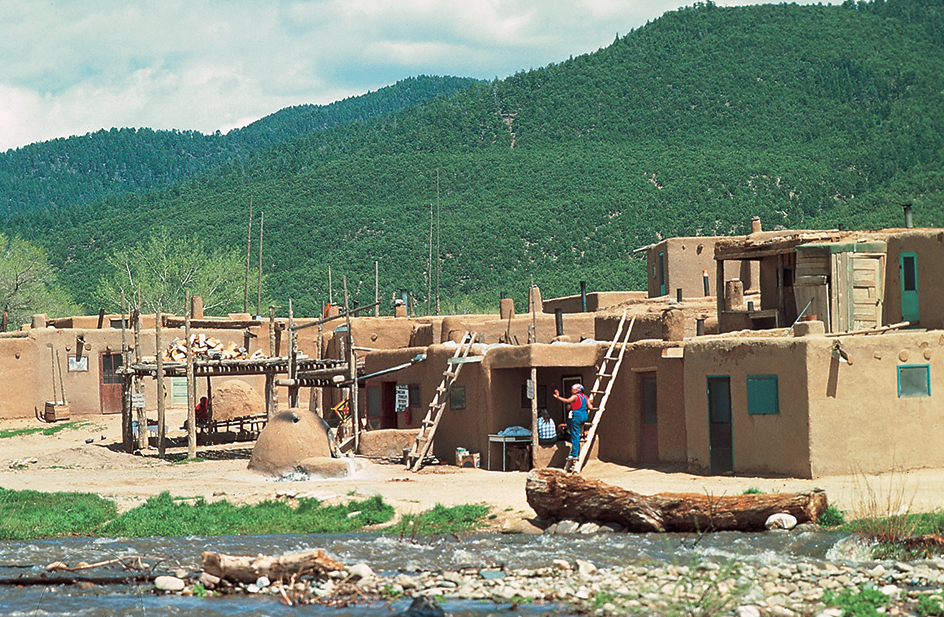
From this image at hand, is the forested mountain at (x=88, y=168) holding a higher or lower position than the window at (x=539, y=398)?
higher

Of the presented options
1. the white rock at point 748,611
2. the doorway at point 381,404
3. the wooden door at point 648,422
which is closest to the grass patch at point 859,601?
the white rock at point 748,611

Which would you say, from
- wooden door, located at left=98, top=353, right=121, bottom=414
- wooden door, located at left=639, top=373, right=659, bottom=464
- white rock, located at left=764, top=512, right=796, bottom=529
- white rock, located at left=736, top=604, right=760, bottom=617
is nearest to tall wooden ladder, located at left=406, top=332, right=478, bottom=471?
wooden door, located at left=639, top=373, right=659, bottom=464

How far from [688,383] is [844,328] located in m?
3.91

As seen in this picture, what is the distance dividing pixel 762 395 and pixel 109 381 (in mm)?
25536

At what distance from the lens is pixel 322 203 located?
9931 centimetres

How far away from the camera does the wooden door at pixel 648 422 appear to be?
917 inches

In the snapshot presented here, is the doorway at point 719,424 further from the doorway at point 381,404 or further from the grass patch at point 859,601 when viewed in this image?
the doorway at point 381,404

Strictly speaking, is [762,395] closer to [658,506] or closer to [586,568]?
[658,506]

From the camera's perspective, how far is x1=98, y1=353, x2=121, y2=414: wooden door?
38.8 metres

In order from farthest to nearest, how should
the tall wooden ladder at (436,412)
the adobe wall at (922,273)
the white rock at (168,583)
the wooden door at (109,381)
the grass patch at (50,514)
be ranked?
the wooden door at (109,381) → the tall wooden ladder at (436,412) → the adobe wall at (922,273) → the grass patch at (50,514) → the white rock at (168,583)

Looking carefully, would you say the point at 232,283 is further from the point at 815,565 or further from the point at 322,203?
the point at 815,565

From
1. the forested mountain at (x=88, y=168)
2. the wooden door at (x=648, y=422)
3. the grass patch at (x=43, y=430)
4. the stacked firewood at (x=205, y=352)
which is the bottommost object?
the grass patch at (x=43, y=430)

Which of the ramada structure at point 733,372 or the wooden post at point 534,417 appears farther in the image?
the wooden post at point 534,417

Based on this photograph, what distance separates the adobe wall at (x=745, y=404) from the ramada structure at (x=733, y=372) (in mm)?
26
